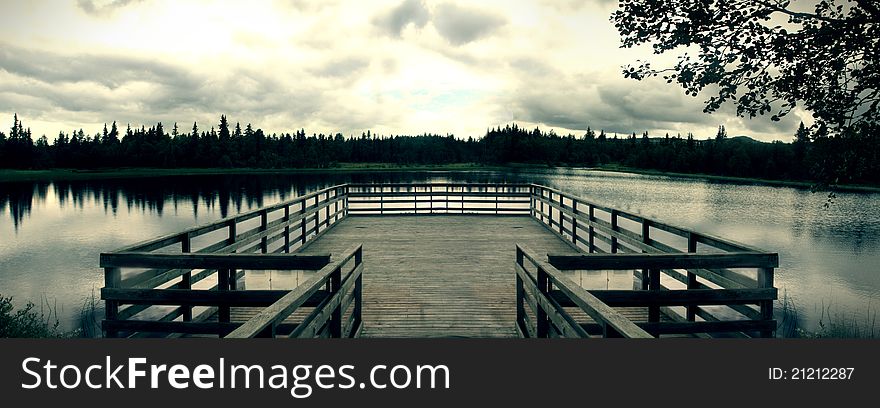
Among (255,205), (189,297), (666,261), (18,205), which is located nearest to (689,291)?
(666,261)

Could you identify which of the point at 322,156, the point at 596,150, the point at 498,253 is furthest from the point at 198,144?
the point at 498,253

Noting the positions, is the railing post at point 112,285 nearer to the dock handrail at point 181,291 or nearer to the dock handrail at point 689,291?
the dock handrail at point 181,291

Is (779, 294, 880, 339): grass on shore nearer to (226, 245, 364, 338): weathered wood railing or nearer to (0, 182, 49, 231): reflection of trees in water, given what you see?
(226, 245, 364, 338): weathered wood railing

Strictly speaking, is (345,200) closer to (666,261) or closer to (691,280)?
(691,280)

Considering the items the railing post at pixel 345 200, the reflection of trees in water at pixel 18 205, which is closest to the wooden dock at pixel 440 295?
the railing post at pixel 345 200

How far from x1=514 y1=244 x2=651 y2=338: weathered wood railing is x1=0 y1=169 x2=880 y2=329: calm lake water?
6.75 meters

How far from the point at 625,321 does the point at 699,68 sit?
6414 mm

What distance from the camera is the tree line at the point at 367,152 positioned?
99.6 m

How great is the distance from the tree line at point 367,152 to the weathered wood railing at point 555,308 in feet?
252

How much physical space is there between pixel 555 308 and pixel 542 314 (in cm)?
48

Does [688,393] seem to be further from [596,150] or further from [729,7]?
[596,150]

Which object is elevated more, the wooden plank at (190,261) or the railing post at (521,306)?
the wooden plank at (190,261)

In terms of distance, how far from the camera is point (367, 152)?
166500mm

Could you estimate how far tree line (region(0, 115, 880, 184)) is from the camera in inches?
3922
